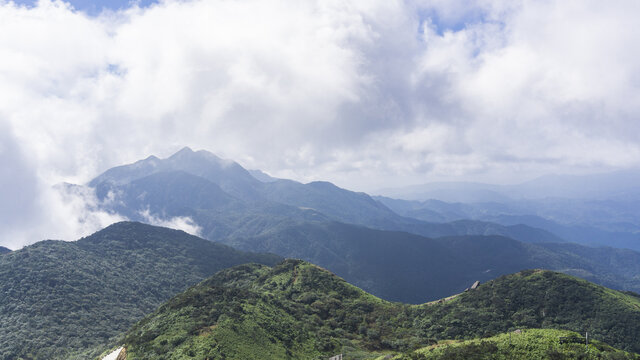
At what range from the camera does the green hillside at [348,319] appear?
8019 cm

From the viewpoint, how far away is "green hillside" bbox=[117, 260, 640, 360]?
80.2 meters

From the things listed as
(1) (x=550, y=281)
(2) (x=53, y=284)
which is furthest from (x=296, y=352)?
(2) (x=53, y=284)

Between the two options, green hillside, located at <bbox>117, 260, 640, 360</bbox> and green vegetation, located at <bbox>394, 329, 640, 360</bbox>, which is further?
green hillside, located at <bbox>117, 260, 640, 360</bbox>

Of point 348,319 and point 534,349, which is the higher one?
point 534,349

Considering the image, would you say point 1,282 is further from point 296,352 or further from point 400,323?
point 400,323

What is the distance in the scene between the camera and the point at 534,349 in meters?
49.2

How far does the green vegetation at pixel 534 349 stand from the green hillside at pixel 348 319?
26271mm

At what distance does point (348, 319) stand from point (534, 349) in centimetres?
6912

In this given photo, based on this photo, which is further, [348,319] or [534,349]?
[348,319]

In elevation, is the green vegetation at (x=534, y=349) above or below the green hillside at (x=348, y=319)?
above

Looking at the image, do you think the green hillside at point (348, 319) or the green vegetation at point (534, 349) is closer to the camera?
the green vegetation at point (534, 349)

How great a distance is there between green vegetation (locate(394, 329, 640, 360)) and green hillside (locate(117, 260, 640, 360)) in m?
26.3

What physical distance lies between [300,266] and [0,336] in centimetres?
13438

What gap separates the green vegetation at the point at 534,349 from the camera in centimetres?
4562
